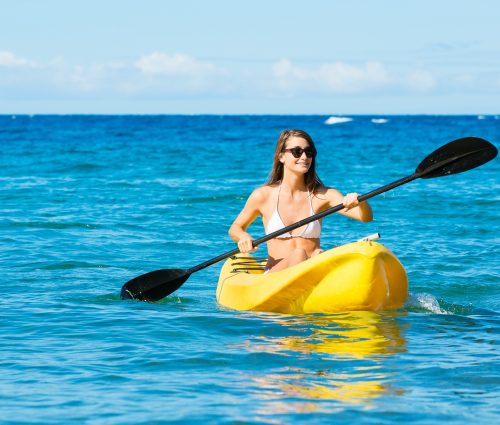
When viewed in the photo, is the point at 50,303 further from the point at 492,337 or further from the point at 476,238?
the point at 476,238

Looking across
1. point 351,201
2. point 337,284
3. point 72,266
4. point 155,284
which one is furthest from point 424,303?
point 72,266

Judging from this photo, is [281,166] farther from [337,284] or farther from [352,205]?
[337,284]

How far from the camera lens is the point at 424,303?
7031mm

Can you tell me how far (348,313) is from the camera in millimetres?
6449

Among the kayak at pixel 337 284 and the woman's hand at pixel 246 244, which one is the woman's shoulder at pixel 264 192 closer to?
the woman's hand at pixel 246 244

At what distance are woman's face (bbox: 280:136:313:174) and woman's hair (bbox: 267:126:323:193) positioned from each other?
0.03 m

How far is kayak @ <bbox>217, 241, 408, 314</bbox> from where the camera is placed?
20.4 feet

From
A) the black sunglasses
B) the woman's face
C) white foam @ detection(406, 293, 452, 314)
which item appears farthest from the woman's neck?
white foam @ detection(406, 293, 452, 314)

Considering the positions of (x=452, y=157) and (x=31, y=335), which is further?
(x=452, y=157)

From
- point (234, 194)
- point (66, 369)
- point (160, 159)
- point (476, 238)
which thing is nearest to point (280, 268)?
point (66, 369)

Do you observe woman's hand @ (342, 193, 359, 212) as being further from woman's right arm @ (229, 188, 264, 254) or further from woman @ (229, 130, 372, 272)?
woman's right arm @ (229, 188, 264, 254)

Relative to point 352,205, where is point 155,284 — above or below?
below

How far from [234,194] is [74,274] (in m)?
8.40

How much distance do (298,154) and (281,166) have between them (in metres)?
0.34
